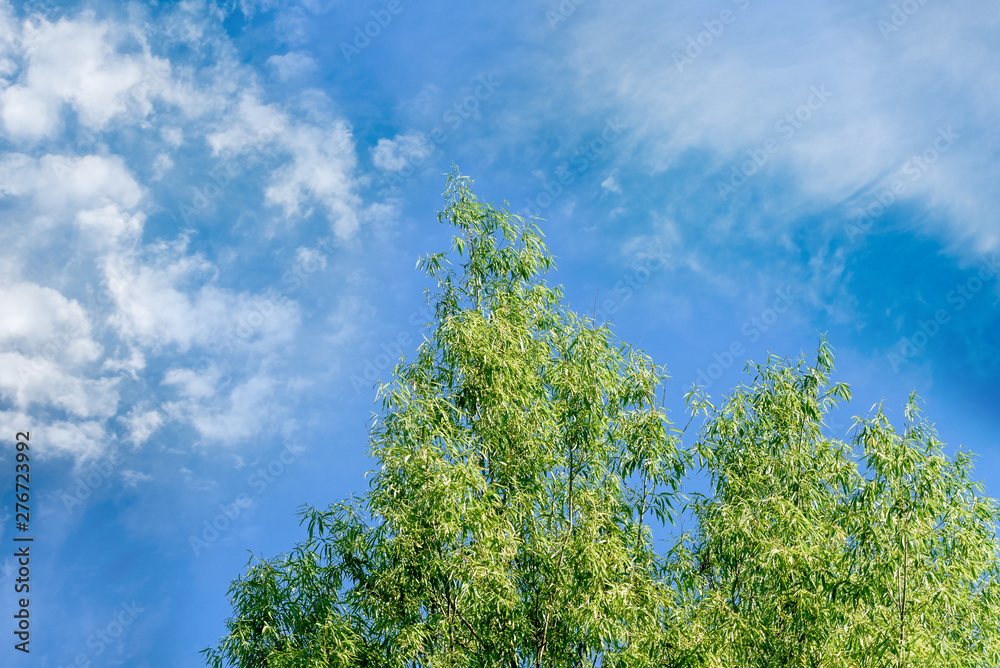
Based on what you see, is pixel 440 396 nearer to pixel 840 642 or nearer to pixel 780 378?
pixel 780 378

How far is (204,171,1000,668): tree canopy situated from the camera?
21.6ft

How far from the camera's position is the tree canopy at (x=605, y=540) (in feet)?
21.6

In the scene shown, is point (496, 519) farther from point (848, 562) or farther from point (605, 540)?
point (848, 562)

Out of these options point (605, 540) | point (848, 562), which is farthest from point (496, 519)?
point (848, 562)

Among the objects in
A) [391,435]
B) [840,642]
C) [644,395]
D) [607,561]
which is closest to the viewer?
[840,642]

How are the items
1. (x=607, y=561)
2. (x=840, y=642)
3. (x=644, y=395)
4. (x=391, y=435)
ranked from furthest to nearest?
1. (x=644, y=395)
2. (x=391, y=435)
3. (x=607, y=561)
4. (x=840, y=642)

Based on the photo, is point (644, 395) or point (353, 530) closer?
point (353, 530)

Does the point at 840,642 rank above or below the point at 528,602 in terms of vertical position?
below

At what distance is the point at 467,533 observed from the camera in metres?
6.95

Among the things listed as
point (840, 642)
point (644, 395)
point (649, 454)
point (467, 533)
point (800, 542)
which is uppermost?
point (644, 395)

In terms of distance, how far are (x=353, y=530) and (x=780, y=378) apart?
15.4 ft

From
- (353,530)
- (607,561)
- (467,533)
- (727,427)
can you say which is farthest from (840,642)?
(353,530)

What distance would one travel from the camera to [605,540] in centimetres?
701

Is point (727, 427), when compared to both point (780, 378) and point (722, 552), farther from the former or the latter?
point (722, 552)
